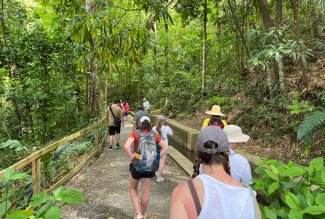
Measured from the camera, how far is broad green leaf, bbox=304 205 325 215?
2592mm

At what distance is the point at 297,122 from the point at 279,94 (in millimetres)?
1425

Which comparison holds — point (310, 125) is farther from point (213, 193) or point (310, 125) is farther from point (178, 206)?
point (178, 206)

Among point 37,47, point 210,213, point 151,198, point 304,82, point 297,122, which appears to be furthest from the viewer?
point 37,47

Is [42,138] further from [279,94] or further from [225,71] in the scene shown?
[225,71]

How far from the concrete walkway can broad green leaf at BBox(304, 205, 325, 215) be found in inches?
130

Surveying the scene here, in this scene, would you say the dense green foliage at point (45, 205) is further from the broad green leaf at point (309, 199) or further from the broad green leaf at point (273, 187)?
the broad green leaf at point (309, 199)

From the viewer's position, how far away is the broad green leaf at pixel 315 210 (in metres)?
2.59

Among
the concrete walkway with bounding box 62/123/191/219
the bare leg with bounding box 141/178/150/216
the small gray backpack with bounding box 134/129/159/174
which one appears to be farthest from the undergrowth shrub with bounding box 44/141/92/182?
the small gray backpack with bounding box 134/129/159/174

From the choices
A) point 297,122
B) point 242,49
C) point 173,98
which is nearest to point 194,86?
point 173,98

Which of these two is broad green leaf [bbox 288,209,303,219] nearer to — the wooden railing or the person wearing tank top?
the person wearing tank top

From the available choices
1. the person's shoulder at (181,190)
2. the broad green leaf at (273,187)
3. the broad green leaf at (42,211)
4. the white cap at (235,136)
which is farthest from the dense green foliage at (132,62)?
the person's shoulder at (181,190)

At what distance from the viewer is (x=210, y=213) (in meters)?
1.83

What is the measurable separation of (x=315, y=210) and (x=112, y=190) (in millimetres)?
4850

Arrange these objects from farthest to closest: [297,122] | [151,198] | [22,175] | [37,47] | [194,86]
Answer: [194,86], [37,47], [297,122], [151,198], [22,175]
